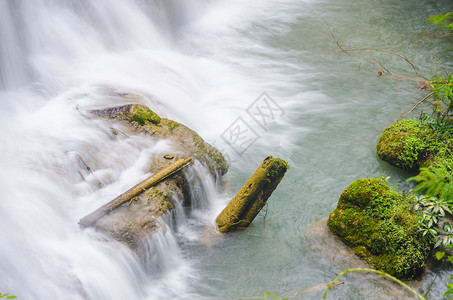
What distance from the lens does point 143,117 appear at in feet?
17.9

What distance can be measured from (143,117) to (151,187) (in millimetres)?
1224

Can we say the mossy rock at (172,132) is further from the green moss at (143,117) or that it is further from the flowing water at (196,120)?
the flowing water at (196,120)

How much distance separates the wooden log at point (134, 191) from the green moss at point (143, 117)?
888 millimetres

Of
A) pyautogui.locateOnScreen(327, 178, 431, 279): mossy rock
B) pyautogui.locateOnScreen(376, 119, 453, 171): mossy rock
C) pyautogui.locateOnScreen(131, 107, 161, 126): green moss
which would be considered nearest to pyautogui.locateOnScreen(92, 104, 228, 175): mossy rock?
pyautogui.locateOnScreen(131, 107, 161, 126): green moss

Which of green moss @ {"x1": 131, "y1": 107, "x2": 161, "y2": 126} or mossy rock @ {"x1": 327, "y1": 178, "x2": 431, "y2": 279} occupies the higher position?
green moss @ {"x1": 131, "y1": 107, "x2": 161, "y2": 126}

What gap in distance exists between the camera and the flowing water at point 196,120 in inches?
162

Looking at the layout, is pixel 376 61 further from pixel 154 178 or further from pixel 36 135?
pixel 36 135

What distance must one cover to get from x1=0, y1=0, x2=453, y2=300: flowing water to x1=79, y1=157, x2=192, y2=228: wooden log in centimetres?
18

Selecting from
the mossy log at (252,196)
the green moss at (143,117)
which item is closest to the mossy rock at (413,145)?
the mossy log at (252,196)

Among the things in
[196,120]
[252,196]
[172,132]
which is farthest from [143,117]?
[252,196]

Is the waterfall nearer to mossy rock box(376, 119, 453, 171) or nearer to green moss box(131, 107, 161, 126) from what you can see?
green moss box(131, 107, 161, 126)

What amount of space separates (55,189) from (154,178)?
1051 mm

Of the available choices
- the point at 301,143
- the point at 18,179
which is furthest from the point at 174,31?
the point at 18,179

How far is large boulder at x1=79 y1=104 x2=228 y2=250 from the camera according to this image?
4199 mm
